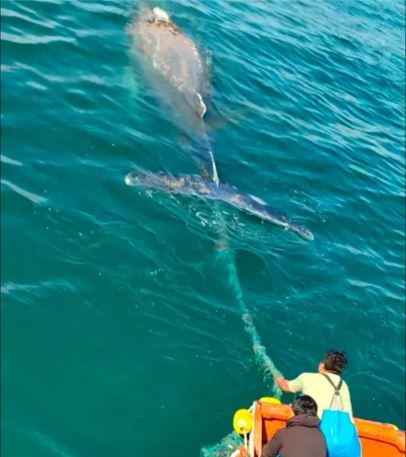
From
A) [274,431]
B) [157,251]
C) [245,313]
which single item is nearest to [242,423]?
[274,431]

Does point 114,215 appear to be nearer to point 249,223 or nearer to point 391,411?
point 249,223

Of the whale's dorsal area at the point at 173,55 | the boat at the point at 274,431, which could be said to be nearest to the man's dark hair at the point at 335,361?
the boat at the point at 274,431

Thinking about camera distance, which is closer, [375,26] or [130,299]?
[130,299]

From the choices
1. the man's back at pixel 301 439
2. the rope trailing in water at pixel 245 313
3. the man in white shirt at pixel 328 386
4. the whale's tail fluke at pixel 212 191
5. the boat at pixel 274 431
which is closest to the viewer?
the man's back at pixel 301 439

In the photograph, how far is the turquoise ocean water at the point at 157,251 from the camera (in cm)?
802

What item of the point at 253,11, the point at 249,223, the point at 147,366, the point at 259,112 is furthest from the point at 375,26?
the point at 147,366

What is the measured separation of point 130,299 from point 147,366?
41.7 inches

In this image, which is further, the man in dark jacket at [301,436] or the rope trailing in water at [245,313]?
the rope trailing in water at [245,313]

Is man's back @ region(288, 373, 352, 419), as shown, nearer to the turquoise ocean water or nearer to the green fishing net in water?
the green fishing net in water

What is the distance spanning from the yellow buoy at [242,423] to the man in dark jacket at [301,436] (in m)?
1.02

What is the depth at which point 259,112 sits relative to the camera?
54.3 ft

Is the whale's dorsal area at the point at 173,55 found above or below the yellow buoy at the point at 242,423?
above

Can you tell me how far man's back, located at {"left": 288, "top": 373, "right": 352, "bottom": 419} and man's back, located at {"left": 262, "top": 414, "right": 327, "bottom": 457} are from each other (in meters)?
0.91

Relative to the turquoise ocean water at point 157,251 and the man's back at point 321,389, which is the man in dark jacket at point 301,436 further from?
the turquoise ocean water at point 157,251
